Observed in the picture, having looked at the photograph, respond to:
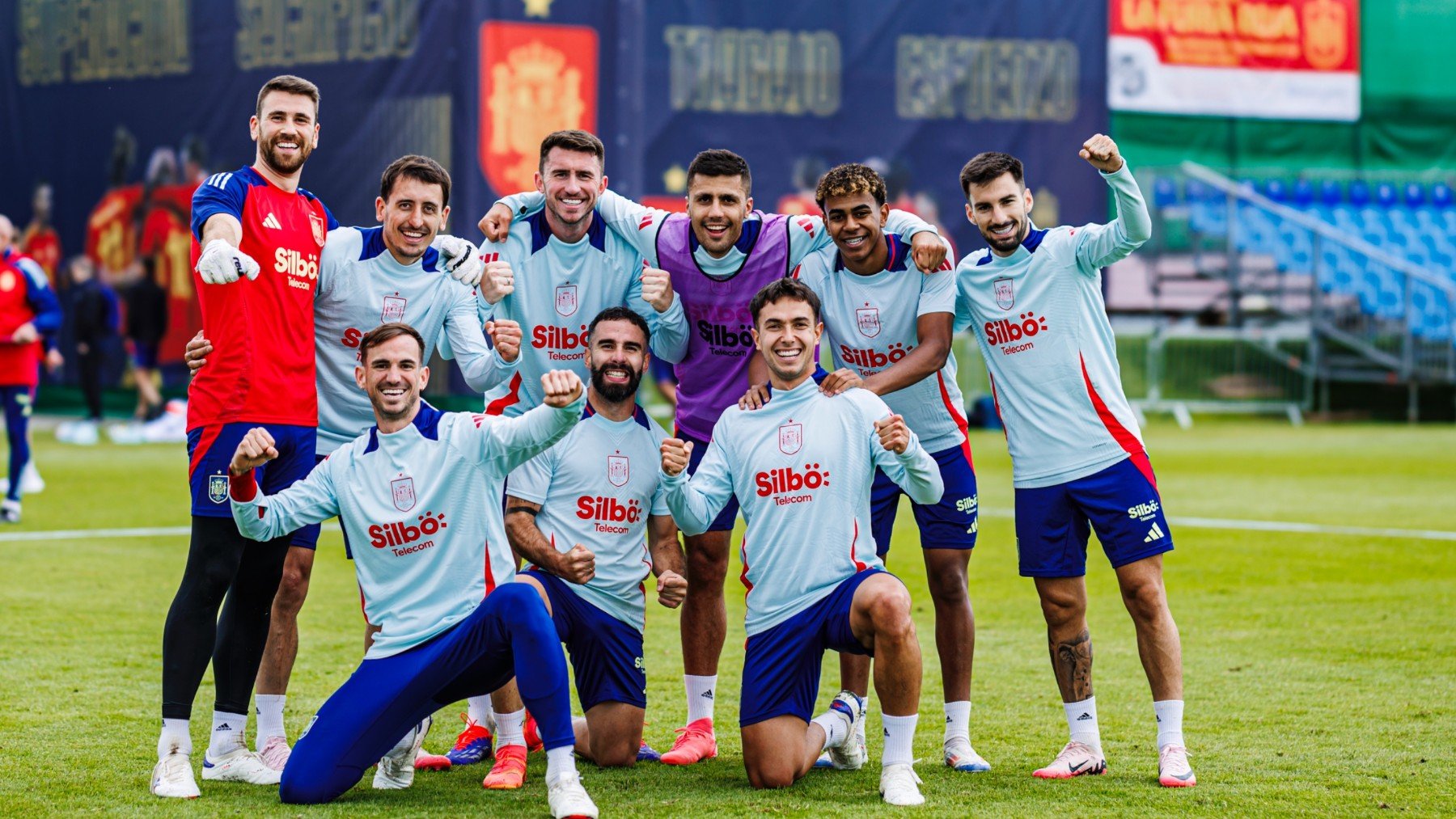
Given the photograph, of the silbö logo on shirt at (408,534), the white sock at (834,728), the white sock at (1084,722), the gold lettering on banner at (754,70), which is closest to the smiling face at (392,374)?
the silbö logo on shirt at (408,534)

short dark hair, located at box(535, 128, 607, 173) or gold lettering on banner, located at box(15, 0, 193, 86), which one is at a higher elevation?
gold lettering on banner, located at box(15, 0, 193, 86)

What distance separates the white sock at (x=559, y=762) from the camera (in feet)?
15.4

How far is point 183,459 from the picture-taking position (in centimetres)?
1677

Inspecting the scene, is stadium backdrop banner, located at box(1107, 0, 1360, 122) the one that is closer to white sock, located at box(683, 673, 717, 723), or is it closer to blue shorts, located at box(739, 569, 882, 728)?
white sock, located at box(683, 673, 717, 723)

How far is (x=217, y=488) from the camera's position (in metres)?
5.13

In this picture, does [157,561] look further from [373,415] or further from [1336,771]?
[1336,771]

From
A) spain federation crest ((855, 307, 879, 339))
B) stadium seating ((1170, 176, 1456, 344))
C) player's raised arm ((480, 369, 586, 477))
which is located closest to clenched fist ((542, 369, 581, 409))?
player's raised arm ((480, 369, 586, 477))

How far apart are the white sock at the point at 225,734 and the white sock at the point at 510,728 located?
2.81ft

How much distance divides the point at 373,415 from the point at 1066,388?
2.50 meters

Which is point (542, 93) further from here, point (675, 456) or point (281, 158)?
point (675, 456)

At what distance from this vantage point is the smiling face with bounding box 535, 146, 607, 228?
5.90 metres

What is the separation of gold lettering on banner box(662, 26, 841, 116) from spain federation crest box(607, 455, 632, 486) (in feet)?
53.5

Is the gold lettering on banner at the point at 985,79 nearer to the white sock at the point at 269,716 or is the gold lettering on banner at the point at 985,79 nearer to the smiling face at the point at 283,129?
the smiling face at the point at 283,129

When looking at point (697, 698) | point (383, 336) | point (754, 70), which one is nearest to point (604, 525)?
point (697, 698)
